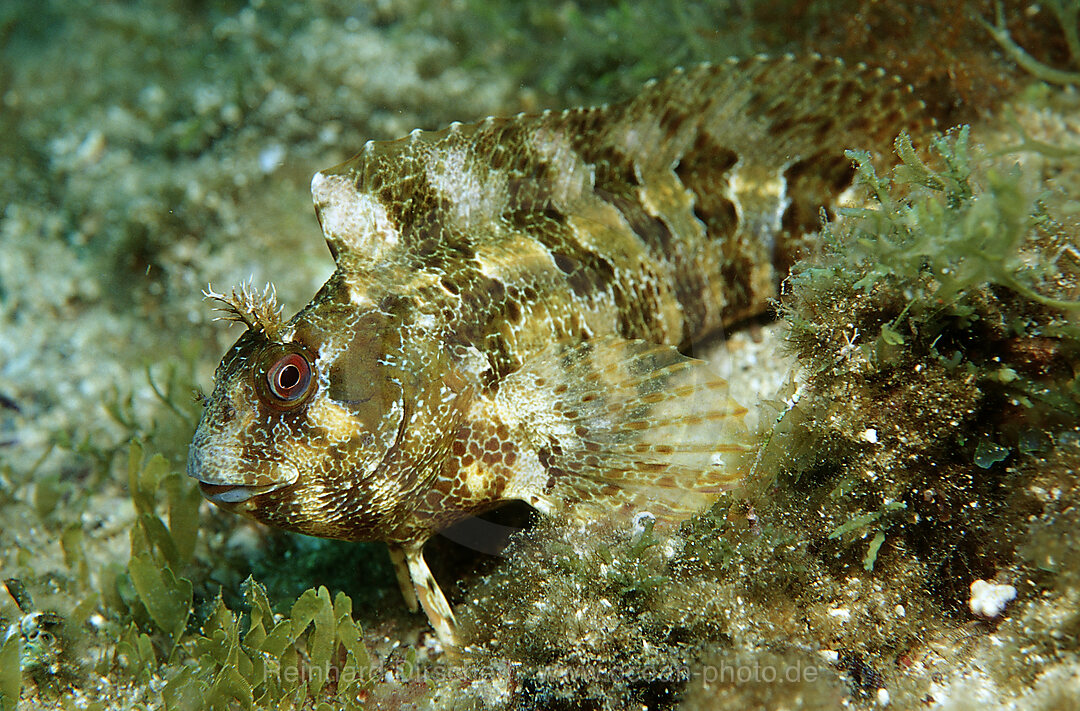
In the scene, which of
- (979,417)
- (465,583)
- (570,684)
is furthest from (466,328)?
(979,417)

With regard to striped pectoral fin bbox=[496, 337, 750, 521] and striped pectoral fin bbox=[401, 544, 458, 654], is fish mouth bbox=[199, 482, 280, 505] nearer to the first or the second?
striped pectoral fin bbox=[401, 544, 458, 654]

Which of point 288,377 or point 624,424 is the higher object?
point 288,377

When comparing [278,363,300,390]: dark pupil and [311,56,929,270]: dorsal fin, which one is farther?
[311,56,929,270]: dorsal fin

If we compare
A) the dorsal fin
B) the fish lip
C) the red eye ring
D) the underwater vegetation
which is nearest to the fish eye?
the red eye ring

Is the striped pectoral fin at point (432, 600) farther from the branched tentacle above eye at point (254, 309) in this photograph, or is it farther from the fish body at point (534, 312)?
the branched tentacle above eye at point (254, 309)

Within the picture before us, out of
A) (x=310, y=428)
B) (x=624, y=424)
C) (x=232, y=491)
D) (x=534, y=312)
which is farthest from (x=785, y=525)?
(x=232, y=491)

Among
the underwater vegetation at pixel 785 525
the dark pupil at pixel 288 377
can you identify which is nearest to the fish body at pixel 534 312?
the dark pupil at pixel 288 377

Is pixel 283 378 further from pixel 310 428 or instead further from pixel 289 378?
pixel 310 428
